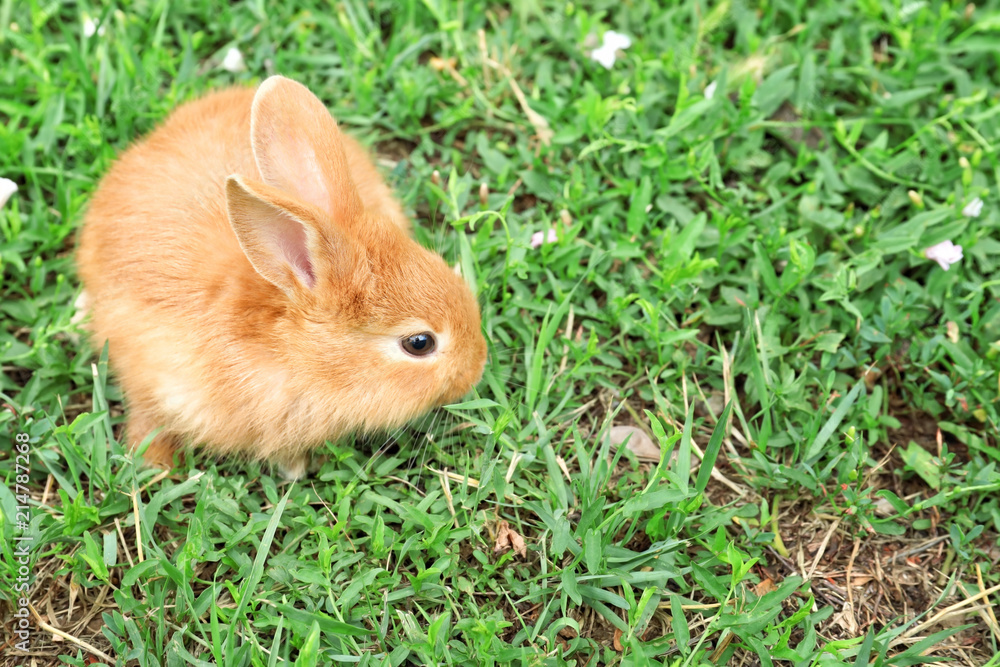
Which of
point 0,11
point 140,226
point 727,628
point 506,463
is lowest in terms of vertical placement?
point 727,628

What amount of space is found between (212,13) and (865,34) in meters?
3.68

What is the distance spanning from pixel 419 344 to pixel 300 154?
89cm

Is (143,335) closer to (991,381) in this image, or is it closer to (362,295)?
(362,295)

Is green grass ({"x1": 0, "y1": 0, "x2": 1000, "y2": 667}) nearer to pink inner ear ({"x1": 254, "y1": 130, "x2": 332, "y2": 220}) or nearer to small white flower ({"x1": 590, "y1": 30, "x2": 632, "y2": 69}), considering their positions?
small white flower ({"x1": 590, "y1": 30, "x2": 632, "y2": 69})

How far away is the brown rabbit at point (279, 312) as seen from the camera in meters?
3.17

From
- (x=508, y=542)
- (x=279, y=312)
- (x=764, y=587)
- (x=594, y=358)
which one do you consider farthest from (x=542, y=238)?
(x=764, y=587)

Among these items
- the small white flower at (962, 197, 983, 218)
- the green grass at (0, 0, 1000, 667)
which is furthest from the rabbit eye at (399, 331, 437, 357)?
the small white flower at (962, 197, 983, 218)

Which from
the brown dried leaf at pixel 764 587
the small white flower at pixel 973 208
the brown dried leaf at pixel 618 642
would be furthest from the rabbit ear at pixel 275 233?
the small white flower at pixel 973 208

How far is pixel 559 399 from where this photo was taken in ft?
12.0

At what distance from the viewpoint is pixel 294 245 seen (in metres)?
3.06

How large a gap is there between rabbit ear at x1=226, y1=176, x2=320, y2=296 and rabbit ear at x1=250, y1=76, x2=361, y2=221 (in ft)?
0.75

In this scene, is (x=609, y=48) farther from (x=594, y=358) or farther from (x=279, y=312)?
(x=279, y=312)

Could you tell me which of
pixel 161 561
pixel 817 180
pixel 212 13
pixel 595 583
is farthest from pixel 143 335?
pixel 817 180

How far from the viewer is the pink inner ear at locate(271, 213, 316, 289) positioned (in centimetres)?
296
